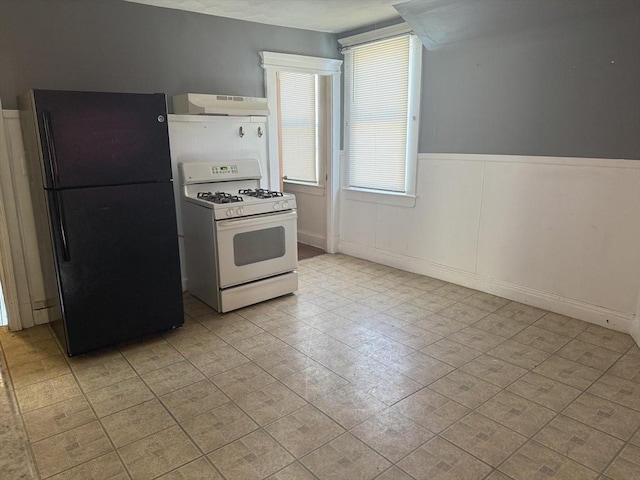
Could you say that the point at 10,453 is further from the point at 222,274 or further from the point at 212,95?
the point at 212,95

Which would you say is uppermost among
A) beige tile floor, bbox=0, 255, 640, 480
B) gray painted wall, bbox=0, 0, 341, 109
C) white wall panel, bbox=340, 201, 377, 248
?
gray painted wall, bbox=0, 0, 341, 109

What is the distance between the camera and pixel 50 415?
2207 millimetres

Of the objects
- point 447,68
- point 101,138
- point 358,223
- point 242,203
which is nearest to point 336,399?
point 242,203

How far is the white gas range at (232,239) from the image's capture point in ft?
10.9

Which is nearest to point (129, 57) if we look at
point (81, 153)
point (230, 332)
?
point (81, 153)

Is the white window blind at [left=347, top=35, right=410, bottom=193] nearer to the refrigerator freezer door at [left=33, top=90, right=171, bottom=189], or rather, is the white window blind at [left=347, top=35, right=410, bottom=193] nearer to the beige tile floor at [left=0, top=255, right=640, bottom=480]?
the beige tile floor at [left=0, top=255, right=640, bottom=480]

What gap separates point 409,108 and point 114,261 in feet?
9.53

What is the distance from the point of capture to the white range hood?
3.50m

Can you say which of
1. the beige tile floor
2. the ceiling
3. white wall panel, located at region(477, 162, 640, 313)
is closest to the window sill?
white wall panel, located at region(477, 162, 640, 313)

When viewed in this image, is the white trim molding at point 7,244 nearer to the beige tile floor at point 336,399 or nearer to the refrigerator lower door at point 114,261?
the beige tile floor at point 336,399

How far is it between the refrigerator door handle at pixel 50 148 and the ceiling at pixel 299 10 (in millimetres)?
1460

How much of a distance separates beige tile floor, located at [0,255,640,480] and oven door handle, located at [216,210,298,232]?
2.31 ft

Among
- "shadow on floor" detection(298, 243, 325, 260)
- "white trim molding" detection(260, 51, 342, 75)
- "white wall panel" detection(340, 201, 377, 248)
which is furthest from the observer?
"shadow on floor" detection(298, 243, 325, 260)

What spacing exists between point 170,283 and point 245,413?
3.80 ft
